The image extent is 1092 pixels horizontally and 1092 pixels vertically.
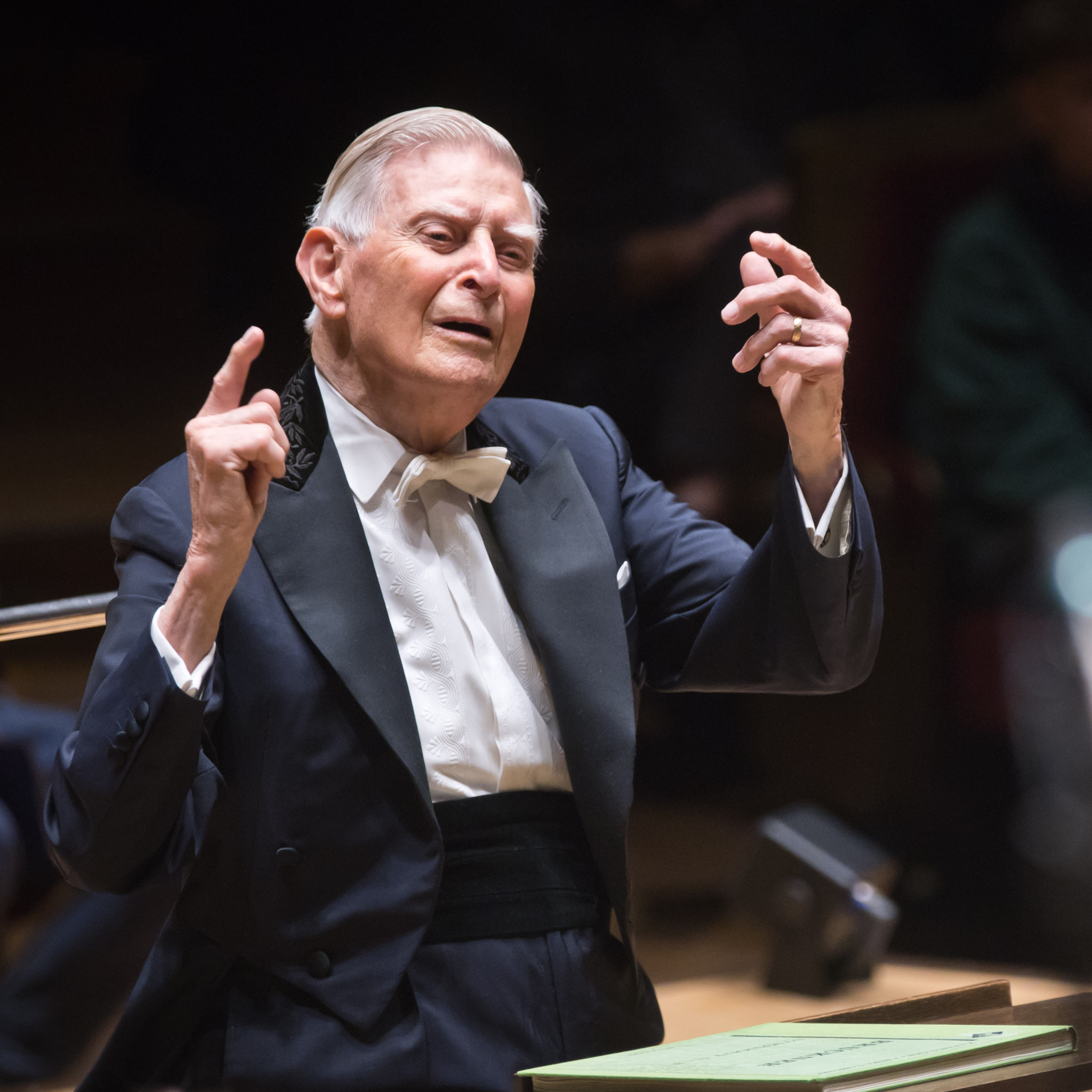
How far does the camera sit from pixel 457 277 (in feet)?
4.26

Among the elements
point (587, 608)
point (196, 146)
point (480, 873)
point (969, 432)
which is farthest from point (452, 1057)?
point (969, 432)

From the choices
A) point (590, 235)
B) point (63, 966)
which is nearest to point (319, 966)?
point (63, 966)

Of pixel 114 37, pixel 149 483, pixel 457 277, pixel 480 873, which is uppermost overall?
pixel 114 37

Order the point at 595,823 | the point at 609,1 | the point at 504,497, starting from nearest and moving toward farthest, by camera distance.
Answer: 1. the point at 595,823
2. the point at 504,497
3. the point at 609,1

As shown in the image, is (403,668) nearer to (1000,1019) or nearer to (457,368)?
Answer: (457,368)

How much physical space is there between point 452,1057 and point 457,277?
0.65 meters

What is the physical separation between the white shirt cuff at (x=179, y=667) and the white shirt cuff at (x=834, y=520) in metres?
0.52

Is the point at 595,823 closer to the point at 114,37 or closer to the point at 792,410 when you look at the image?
the point at 792,410

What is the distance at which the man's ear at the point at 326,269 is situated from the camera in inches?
53.3

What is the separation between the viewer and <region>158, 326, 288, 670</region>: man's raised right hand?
3.47ft

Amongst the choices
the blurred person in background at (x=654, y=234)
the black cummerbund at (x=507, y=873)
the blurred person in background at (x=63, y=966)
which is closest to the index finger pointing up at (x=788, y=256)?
the black cummerbund at (x=507, y=873)

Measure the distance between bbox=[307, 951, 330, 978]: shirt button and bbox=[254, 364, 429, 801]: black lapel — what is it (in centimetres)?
15

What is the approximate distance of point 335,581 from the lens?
1.26 m

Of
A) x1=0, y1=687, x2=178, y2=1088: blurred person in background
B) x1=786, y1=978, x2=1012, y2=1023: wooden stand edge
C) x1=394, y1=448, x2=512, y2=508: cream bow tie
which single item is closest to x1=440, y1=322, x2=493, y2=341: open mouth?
x1=394, y1=448, x2=512, y2=508: cream bow tie
